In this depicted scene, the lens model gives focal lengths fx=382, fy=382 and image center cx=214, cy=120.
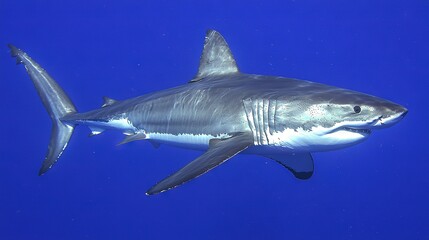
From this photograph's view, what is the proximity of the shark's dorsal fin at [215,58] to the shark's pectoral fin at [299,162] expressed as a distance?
1.63 meters

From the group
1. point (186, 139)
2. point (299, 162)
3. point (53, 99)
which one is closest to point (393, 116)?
point (299, 162)

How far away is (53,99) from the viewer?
23.3 ft

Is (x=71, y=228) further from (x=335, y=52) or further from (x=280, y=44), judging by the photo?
(x=335, y=52)

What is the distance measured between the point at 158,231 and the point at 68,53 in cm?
1166

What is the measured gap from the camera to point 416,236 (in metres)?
16.6

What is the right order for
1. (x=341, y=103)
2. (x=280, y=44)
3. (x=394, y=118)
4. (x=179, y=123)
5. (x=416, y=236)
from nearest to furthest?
(x=394, y=118), (x=341, y=103), (x=179, y=123), (x=416, y=236), (x=280, y=44)

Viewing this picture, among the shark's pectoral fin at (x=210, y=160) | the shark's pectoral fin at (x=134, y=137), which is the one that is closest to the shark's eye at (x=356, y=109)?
the shark's pectoral fin at (x=210, y=160)

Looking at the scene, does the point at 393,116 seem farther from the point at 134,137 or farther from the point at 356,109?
the point at 134,137

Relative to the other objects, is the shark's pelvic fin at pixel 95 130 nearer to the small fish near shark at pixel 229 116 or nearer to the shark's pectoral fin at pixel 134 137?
the small fish near shark at pixel 229 116

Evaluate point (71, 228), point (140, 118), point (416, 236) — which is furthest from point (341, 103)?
point (416, 236)

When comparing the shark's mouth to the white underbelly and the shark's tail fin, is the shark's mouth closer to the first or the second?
the white underbelly

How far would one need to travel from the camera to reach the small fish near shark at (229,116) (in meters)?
3.49

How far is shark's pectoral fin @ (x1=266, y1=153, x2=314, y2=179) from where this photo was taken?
5.35 m

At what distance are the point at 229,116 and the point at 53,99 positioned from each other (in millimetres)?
4060
